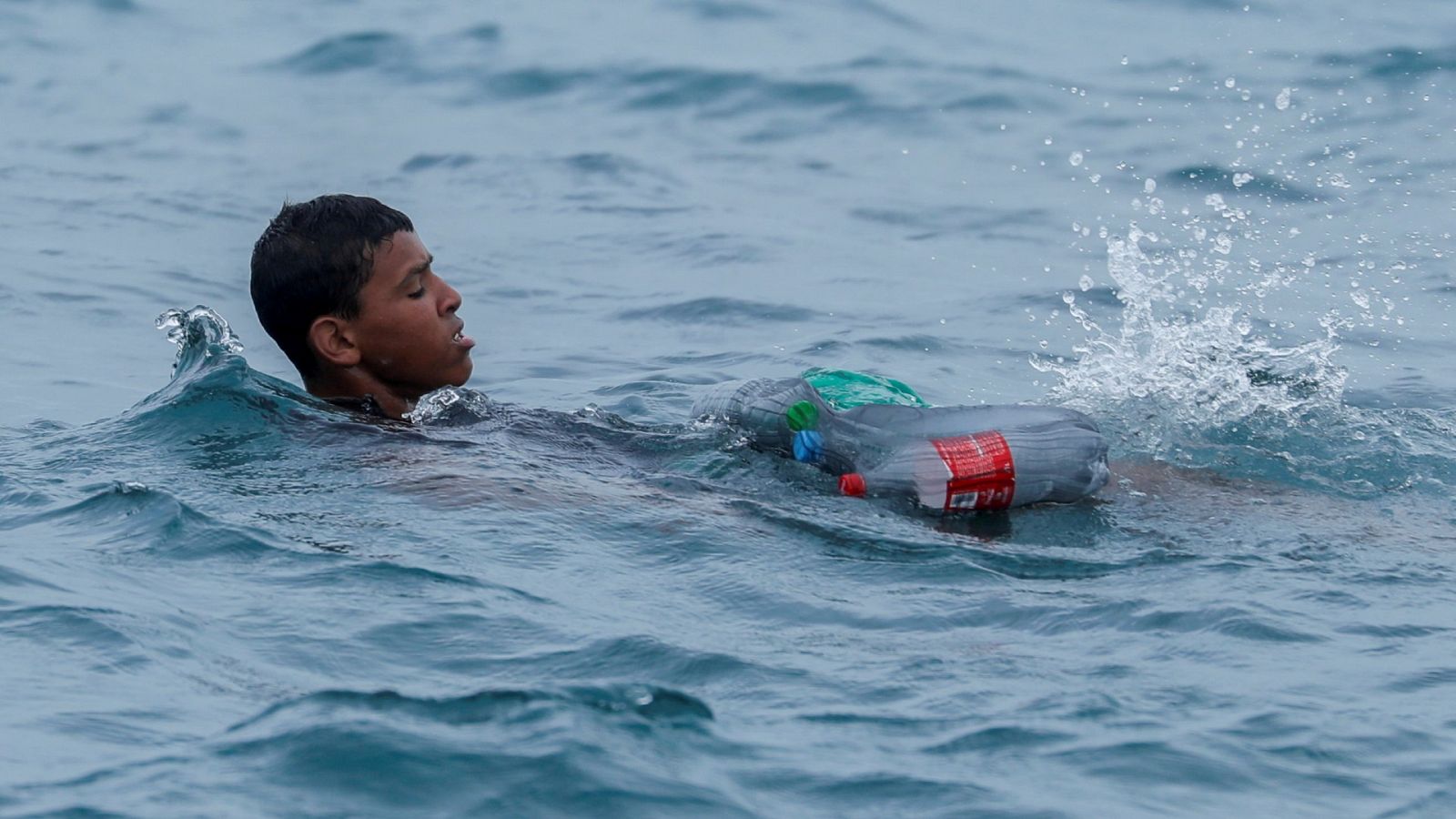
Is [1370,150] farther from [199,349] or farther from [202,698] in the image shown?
[202,698]

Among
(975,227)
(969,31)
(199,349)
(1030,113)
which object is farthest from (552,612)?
(969,31)

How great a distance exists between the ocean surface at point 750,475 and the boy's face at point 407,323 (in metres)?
0.17

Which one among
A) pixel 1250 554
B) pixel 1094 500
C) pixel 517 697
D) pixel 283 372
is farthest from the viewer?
pixel 283 372

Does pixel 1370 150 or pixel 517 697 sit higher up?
pixel 1370 150

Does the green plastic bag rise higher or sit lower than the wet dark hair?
lower

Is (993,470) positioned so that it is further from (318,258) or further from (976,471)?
(318,258)

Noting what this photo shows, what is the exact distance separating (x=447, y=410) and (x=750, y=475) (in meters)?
1.36

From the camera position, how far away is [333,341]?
6359 mm

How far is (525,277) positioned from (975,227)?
3.04 m

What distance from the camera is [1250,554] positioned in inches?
195

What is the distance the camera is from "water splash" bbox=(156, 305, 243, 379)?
6.60 meters

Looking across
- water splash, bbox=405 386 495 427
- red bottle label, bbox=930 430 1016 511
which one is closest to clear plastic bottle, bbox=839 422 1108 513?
red bottle label, bbox=930 430 1016 511

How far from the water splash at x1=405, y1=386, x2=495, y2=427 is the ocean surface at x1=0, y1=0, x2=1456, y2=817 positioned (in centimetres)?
2

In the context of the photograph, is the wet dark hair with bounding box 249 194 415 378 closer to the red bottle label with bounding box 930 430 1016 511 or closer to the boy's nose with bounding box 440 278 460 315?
the boy's nose with bounding box 440 278 460 315
